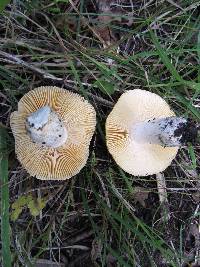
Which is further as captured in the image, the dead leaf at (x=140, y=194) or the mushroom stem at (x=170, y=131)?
the dead leaf at (x=140, y=194)

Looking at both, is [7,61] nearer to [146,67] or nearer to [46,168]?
[46,168]

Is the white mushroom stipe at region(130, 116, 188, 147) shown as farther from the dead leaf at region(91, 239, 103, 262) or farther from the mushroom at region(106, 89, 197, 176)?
the dead leaf at region(91, 239, 103, 262)

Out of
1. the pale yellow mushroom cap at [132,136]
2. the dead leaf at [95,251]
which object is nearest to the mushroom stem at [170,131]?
the pale yellow mushroom cap at [132,136]

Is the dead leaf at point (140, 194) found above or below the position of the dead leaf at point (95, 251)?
above

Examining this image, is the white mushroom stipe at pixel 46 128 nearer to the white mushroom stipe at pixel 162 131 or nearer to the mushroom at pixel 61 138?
the mushroom at pixel 61 138

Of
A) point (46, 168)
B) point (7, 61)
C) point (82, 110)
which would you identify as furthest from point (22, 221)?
point (7, 61)
